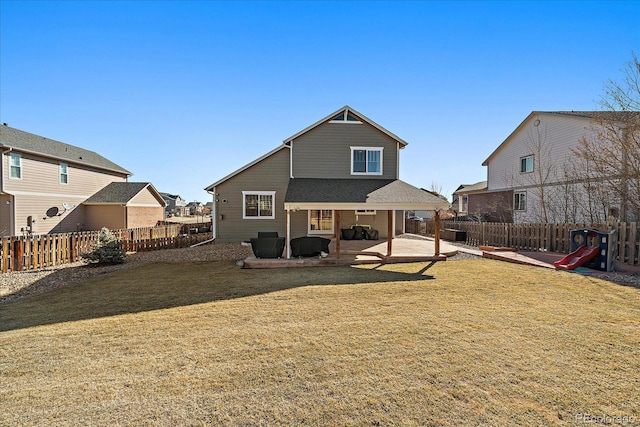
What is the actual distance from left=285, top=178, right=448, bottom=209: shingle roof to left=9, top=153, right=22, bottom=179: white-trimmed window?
1691 centimetres

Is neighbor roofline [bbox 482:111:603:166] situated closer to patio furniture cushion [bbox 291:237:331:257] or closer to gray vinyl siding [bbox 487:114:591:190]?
gray vinyl siding [bbox 487:114:591:190]

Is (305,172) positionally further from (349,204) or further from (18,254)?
(18,254)

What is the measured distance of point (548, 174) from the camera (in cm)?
1967

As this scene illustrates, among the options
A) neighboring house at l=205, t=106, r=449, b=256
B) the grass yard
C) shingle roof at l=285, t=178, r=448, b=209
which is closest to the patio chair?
shingle roof at l=285, t=178, r=448, b=209

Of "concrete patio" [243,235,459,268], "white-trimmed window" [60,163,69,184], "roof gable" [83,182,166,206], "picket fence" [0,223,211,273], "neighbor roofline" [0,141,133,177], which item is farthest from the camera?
"roof gable" [83,182,166,206]

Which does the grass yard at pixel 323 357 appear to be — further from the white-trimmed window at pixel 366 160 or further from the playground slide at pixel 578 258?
the white-trimmed window at pixel 366 160

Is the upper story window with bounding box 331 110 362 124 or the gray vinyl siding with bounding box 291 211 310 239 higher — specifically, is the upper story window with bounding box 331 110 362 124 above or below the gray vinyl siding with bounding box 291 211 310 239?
above

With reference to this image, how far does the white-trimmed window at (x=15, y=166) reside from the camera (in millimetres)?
17219

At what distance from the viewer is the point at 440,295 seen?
22.2 feet

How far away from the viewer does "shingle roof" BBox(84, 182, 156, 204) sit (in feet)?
73.9

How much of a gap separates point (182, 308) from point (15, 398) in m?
3.00

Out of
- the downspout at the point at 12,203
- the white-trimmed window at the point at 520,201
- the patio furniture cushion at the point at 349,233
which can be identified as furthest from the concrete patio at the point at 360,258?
the downspout at the point at 12,203

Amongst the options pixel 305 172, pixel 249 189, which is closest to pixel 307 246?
pixel 305 172

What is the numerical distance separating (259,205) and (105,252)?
24.1 feet
